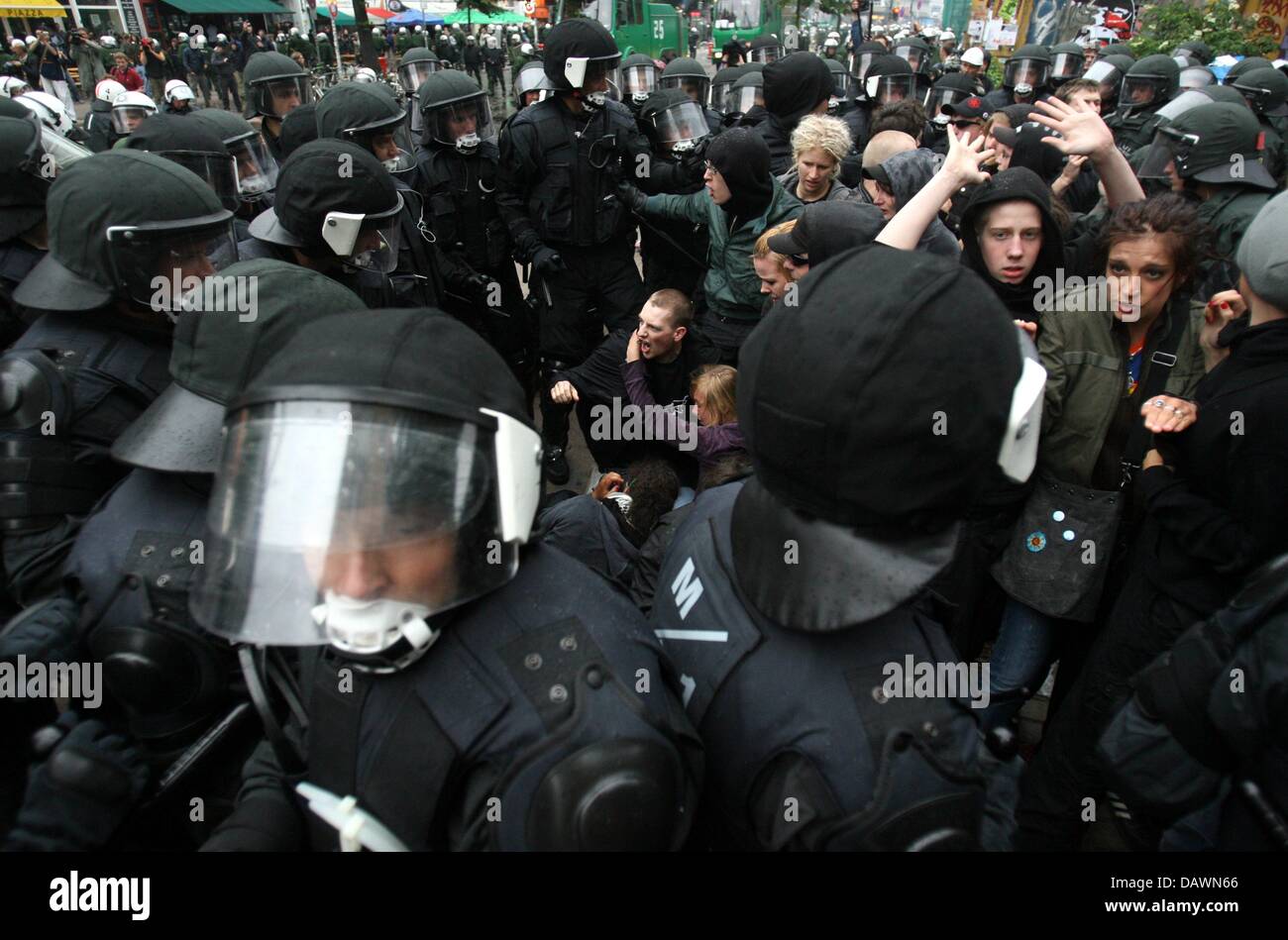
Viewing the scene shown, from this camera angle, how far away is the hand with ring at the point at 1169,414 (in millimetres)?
1977

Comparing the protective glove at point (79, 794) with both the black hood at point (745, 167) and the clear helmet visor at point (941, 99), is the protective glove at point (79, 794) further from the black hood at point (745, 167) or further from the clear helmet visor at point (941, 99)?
the clear helmet visor at point (941, 99)

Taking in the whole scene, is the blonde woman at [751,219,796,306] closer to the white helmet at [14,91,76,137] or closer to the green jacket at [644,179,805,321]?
the green jacket at [644,179,805,321]

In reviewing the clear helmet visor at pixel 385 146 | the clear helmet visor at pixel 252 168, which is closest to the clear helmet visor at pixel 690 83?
the clear helmet visor at pixel 385 146

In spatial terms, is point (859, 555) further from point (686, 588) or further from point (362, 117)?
point (362, 117)

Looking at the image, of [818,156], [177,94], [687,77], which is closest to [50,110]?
[177,94]

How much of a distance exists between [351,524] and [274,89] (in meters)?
6.29

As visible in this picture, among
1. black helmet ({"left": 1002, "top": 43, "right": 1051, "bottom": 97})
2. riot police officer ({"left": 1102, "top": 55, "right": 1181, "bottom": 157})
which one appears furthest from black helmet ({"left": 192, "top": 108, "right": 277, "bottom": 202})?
black helmet ({"left": 1002, "top": 43, "right": 1051, "bottom": 97})

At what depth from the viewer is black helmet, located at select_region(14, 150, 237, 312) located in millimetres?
2197

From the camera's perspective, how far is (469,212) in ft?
16.6

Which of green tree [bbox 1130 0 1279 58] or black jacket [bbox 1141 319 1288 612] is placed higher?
green tree [bbox 1130 0 1279 58]

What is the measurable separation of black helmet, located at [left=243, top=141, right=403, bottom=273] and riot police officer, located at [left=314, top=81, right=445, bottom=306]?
3.17 ft

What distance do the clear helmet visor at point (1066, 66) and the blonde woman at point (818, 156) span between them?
22.3ft
